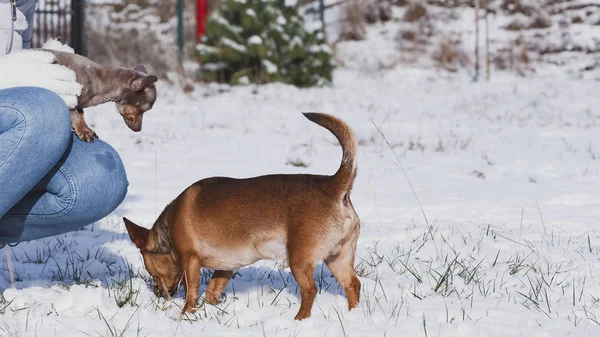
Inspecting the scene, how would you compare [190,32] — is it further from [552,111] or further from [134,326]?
[134,326]

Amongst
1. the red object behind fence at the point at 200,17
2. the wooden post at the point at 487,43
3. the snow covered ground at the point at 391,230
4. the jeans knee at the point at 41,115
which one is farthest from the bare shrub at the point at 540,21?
the jeans knee at the point at 41,115

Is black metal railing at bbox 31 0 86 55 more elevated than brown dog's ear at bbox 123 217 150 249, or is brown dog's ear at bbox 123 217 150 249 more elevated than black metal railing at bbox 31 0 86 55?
black metal railing at bbox 31 0 86 55

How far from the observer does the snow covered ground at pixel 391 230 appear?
2965mm

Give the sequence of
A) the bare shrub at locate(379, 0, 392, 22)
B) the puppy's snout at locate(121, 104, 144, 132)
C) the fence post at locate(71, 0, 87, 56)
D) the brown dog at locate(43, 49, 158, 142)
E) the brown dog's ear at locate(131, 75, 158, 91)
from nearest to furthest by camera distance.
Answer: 1. the brown dog at locate(43, 49, 158, 142)
2. the brown dog's ear at locate(131, 75, 158, 91)
3. the puppy's snout at locate(121, 104, 144, 132)
4. the fence post at locate(71, 0, 87, 56)
5. the bare shrub at locate(379, 0, 392, 22)

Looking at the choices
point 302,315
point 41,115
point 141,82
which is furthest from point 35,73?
point 302,315

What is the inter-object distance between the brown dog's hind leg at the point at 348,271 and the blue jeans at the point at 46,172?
951 mm

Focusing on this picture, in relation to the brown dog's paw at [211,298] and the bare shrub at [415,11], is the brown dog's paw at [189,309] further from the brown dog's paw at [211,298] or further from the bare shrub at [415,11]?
the bare shrub at [415,11]

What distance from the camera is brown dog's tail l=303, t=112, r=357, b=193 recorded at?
298cm

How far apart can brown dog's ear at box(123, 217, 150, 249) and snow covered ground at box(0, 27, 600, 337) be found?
0.64 ft

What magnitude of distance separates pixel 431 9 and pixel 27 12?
15490mm

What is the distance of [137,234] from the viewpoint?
11.2ft

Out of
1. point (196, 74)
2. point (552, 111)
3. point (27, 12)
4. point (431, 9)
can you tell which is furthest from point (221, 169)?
point (431, 9)

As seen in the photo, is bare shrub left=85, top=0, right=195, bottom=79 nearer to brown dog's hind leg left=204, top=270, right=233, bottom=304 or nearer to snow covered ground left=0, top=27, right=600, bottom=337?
snow covered ground left=0, top=27, right=600, bottom=337

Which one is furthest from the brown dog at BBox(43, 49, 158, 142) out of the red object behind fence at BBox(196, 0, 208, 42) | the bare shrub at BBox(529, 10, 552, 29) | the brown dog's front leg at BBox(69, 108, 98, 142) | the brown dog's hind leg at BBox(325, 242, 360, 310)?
the bare shrub at BBox(529, 10, 552, 29)
